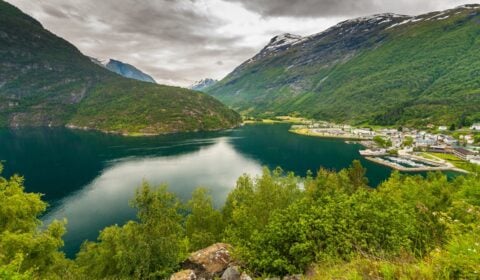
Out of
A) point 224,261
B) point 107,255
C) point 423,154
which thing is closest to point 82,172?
point 107,255

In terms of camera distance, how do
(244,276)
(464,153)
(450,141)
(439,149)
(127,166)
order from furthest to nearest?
1. (450,141)
2. (439,149)
3. (464,153)
4. (127,166)
5. (244,276)

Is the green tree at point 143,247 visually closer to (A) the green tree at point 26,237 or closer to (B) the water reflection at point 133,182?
(A) the green tree at point 26,237

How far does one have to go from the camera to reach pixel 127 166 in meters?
124

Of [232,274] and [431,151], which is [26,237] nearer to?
[232,274]

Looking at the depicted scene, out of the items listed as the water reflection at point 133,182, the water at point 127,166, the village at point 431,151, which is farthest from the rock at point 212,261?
the village at point 431,151

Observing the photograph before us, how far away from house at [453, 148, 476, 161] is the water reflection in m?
91.1

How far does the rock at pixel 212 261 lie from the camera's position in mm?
19234

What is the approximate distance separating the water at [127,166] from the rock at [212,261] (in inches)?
1841

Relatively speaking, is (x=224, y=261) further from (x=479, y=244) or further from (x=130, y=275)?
(x=479, y=244)

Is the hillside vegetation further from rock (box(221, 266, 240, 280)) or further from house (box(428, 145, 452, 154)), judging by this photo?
house (box(428, 145, 452, 154))

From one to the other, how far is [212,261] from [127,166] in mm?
114582

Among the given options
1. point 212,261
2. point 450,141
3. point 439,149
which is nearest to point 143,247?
point 212,261

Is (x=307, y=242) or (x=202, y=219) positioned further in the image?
(x=202, y=219)

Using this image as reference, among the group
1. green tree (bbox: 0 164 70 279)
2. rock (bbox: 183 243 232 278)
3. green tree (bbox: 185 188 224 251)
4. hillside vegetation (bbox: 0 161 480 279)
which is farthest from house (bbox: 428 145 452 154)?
green tree (bbox: 0 164 70 279)
